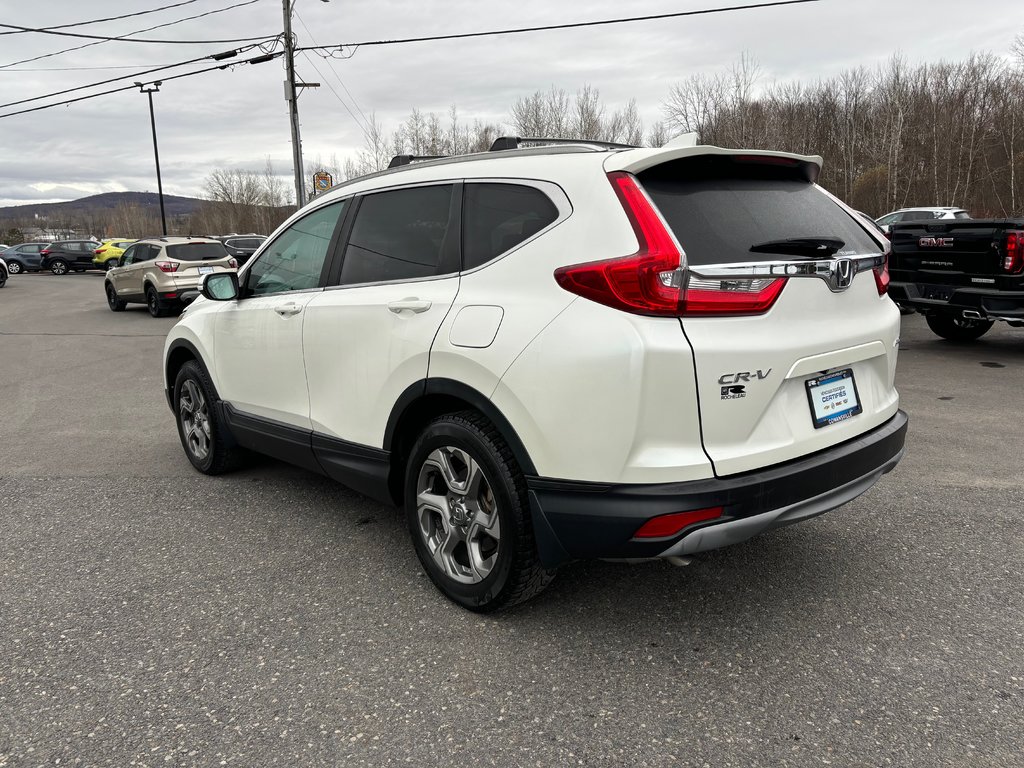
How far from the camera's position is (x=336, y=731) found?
2.37 m

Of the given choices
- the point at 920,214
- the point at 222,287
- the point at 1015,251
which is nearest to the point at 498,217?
the point at 222,287

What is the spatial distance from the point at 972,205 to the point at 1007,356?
144 feet

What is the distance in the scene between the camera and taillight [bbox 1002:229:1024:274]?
779cm

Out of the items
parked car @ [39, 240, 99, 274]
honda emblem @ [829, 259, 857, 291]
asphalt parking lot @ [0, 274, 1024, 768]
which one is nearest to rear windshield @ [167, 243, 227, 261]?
asphalt parking lot @ [0, 274, 1024, 768]

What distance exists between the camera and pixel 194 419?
5129mm

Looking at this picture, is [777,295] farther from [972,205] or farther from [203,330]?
[972,205]

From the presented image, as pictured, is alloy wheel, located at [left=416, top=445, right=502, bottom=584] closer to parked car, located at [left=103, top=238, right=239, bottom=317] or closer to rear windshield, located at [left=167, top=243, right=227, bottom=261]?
parked car, located at [left=103, top=238, right=239, bottom=317]

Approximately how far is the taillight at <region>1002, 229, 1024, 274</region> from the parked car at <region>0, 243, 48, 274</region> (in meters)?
44.7

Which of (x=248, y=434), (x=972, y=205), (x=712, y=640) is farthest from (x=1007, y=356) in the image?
(x=972, y=205)

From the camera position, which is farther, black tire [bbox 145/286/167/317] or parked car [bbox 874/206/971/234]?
parked car [bbox 874/206/971/234]

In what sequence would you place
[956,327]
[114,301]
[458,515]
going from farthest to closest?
[114,301], [956,327], [458,515]

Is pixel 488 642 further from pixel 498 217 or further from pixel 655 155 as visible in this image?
pixel 655 155

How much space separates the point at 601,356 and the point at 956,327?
9208 millimetres

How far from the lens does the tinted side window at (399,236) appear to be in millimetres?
3195
